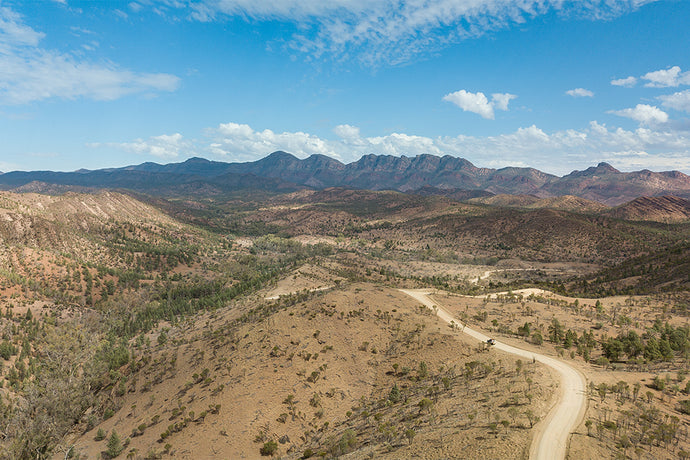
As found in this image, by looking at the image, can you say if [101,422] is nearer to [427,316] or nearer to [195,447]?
[195,447]

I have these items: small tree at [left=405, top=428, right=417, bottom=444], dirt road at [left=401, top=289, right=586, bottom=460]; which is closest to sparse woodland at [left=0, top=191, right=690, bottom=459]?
small tree at [left=405, top=428, right=417, bottom=444]

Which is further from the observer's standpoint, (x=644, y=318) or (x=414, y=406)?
(x=644, y=318)

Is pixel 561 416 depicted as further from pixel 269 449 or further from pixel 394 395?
pixel 269 449

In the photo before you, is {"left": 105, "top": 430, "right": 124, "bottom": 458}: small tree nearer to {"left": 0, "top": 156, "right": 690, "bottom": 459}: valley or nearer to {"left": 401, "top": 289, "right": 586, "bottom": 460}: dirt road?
{"left": 0, "top": 156, "right": 690, "bottom": 459}: valley

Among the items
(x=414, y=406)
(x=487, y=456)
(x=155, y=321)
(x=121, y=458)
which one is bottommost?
(x=155, y=321)

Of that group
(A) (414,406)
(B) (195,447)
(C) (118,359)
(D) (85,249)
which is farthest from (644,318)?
(D) (85,249)

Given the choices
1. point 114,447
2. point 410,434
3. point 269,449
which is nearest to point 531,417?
point 410,434

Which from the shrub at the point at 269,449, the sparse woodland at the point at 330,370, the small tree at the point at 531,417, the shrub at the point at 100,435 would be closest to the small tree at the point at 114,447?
the sparse woodland at the point at 330,370

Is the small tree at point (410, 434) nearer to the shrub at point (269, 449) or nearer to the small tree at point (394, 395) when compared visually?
the small tree at point (394, 395)

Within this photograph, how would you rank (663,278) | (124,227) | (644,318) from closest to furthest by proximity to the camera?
(644,318) → (663,278) → (124,227)

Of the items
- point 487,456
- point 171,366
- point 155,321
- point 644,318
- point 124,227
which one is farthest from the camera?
point 124,227
